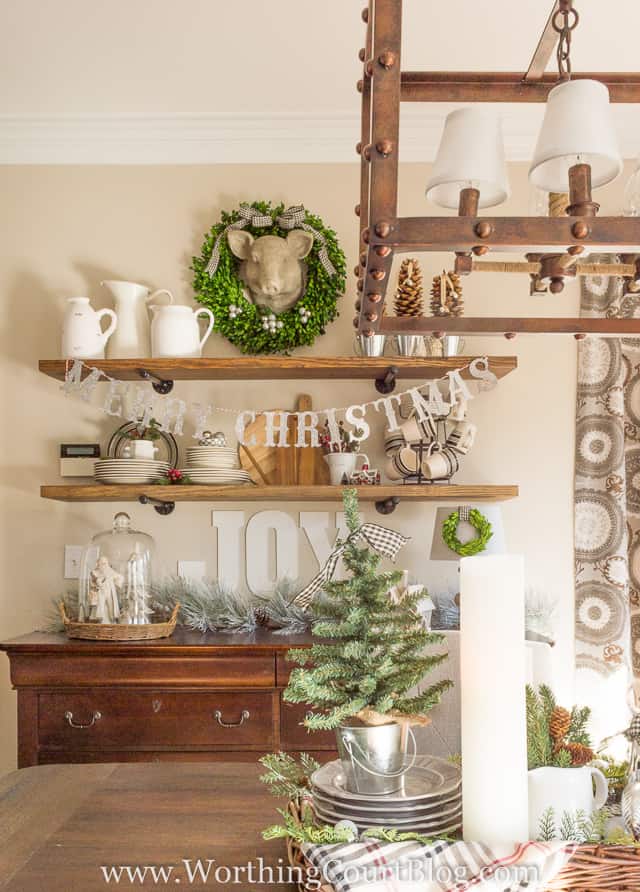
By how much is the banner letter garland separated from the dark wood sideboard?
72 cm

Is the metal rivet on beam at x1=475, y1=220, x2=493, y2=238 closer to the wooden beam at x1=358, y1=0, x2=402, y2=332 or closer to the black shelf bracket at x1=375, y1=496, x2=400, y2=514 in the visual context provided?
the wooden beam at x1=358, y1=0, x2=402, y2=332

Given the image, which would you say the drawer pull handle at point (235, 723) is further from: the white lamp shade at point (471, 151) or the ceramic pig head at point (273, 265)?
the white lamp shade at point (471, 151)

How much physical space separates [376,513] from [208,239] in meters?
1.18

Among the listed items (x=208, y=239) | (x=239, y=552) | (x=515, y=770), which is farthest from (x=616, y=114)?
(x=515, y=770)

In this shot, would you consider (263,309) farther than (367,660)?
Yes

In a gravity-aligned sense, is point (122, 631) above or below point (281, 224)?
below

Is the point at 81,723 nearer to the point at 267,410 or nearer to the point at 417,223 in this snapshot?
the point at 267,410

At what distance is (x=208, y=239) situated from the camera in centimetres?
318

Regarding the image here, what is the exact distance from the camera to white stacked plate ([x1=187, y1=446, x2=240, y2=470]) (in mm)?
2969

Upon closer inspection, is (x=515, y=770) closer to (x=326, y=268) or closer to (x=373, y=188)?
(x=373, y=188)

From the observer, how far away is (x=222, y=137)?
3.23m

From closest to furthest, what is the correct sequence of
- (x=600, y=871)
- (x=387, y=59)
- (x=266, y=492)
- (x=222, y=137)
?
(x=600, y=871) → (x=387, y=59) → (x=266, y=492) → (x=222, y=137)

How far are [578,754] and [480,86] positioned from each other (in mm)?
902

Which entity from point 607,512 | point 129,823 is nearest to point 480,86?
point 129,823
